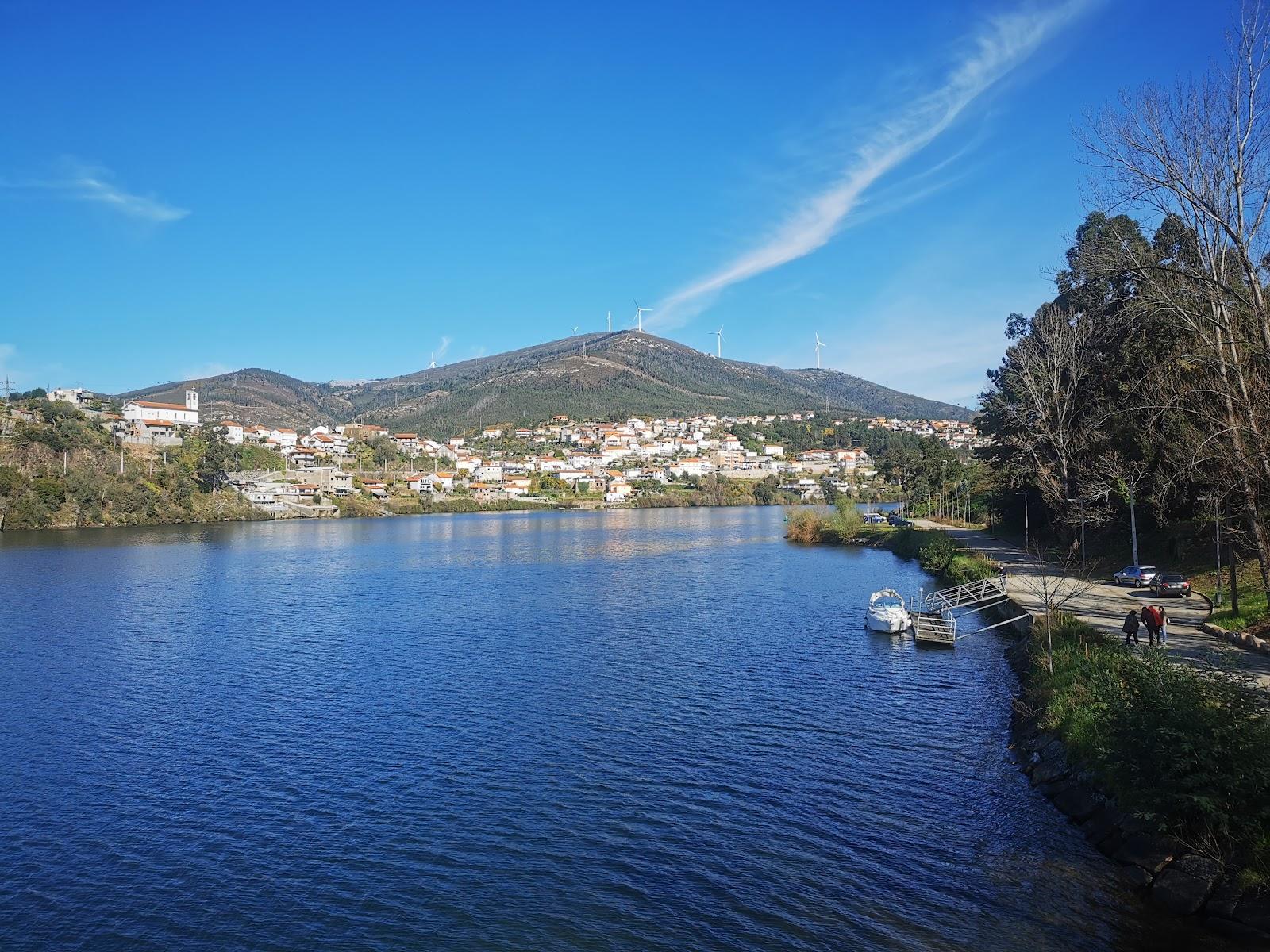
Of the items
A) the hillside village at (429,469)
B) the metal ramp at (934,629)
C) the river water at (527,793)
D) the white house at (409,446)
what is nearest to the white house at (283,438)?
the hillside village at (429,469)

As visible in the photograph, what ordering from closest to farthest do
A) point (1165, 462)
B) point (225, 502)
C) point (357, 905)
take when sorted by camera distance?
point (357, 905) < point (1165, 462) < point (225, 502)

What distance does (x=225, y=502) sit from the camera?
373ft

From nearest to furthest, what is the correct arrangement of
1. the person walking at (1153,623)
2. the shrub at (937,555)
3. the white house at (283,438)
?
the person walking at (1153,623), the shrub at (937,555), the white house at (283,438)

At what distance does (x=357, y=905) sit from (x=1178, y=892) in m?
11.5

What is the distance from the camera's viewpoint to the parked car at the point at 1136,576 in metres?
31.3

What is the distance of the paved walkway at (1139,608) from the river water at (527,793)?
3.10 m

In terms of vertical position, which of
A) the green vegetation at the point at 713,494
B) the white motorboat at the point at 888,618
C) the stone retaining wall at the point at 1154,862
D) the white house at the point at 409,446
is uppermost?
the white house at the point at 409,446

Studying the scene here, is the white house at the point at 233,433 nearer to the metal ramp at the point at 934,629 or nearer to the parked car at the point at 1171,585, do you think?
the metal ramp at the point at 934,629

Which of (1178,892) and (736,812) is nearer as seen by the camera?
(1178,892)

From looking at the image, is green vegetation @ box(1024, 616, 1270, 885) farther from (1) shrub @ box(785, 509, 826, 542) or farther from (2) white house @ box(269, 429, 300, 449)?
(2) white house @ box(269, 429, 300, 449)

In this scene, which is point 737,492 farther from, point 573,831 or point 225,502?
point 573,831

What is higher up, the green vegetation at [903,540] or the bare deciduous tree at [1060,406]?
the bare deciduous tree at [1060,406]

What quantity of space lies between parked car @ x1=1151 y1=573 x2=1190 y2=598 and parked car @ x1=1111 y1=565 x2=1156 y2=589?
2.11m

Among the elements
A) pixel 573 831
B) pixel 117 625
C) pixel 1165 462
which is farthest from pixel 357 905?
pixel 1165 462
